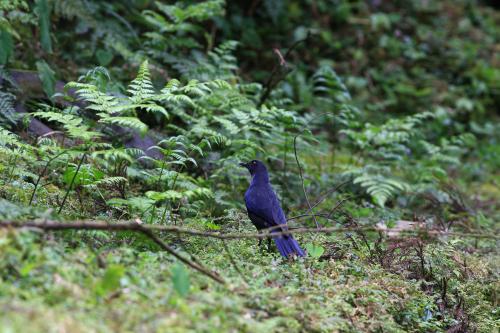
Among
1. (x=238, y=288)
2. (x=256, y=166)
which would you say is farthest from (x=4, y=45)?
(x=238, y=288)

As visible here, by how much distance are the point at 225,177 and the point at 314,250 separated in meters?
2.29

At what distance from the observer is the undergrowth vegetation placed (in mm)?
3109

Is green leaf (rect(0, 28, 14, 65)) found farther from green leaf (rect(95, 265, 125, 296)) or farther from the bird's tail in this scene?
green leaf (rect(95, 265, 125, 296))

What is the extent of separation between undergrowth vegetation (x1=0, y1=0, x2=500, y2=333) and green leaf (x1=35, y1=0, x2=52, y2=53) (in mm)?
22

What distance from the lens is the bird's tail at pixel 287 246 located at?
4.29m

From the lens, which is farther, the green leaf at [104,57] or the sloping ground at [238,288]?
the green leaf at [104,57]

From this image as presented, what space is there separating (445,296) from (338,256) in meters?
0.85

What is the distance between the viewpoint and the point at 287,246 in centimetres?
433

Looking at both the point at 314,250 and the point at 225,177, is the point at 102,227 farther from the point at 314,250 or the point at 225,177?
the point at 225,177

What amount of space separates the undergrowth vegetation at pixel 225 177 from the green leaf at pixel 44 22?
0.02 m

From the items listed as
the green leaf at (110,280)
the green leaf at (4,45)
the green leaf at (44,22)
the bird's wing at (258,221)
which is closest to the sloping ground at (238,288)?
the green leaf at (110,280)

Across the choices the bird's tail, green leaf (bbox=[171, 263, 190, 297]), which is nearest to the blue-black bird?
the bird's tail

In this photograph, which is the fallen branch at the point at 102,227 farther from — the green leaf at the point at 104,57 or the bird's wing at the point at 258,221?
the green leaf at the point at 104,57

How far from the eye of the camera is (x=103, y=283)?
2.92m
